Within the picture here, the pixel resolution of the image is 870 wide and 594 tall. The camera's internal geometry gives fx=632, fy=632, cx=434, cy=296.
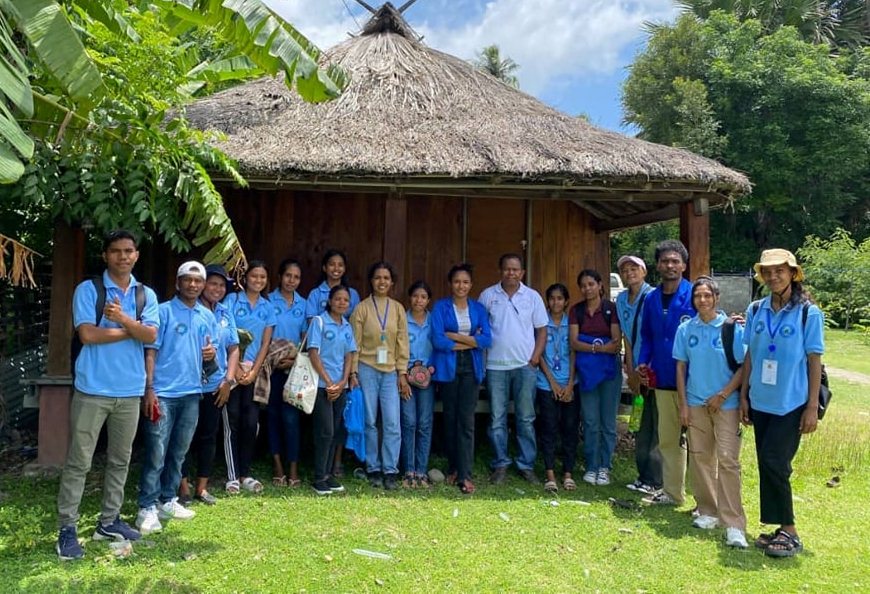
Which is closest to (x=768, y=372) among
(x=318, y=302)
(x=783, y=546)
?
(x=783, y=546)

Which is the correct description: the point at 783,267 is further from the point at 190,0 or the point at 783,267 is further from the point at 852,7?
the point at 852,7

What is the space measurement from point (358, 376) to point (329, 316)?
0.55 m

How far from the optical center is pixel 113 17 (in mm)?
4418

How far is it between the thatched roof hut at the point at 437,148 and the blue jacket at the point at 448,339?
3.78ft

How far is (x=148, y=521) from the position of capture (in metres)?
4.07

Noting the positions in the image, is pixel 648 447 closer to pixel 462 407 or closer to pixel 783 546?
pixel 783 546

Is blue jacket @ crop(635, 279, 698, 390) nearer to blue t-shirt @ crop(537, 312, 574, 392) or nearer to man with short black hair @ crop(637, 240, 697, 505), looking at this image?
man with short black hair @ crop(637, 240, 697, 505)

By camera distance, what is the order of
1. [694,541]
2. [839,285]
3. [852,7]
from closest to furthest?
[694,541] → [839,285] → [852,7]

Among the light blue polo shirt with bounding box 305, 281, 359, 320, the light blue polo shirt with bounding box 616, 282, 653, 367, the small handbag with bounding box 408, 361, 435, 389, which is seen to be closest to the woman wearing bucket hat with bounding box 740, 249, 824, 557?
the light blue polo shirt with bounding box 616, 282, 653, 367

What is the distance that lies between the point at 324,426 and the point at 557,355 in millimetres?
2061

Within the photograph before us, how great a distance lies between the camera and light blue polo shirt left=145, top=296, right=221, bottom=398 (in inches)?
161

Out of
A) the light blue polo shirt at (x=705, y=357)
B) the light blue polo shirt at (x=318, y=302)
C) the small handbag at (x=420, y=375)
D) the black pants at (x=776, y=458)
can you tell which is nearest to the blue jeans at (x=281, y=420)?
the light blue polo shirt at (x=318, y=302)

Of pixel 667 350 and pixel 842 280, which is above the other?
pixel 842 280

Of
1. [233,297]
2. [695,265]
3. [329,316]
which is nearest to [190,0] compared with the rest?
[233,297]
